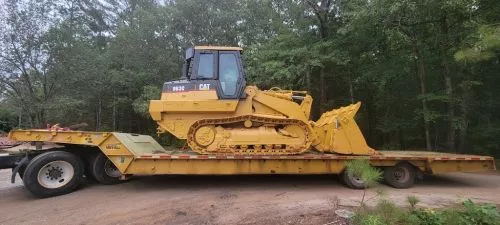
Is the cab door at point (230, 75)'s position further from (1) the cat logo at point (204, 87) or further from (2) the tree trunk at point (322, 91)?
(2) the tree trunk at point (322, 91)

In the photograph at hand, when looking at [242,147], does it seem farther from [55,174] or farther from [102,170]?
[55,174]

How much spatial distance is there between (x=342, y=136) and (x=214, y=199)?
3.32 metres

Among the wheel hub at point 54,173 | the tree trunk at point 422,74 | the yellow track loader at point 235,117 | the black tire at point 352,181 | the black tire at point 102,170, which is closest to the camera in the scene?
the wheel hub at point 54,173

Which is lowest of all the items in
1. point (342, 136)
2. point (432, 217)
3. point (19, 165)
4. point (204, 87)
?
point (432, 217)

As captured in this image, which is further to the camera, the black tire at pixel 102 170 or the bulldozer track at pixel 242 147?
the black tire at pixel 102 170

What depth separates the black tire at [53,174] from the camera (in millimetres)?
7453

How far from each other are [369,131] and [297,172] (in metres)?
12.1

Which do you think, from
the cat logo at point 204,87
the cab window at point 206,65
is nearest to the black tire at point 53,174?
the cat logo at point 204,87

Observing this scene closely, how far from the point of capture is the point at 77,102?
18891 millimetres

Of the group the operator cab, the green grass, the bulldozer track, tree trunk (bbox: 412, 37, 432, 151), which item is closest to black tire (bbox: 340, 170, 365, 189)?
the bulldozer track

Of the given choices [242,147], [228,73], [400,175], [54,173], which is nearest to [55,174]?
[54,173]

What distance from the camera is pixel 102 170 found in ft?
28.4

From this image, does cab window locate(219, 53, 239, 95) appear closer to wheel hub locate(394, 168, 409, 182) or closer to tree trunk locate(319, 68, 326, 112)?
wheel hub locate(394, 168, 409, 182)

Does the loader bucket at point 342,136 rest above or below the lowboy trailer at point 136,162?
above
